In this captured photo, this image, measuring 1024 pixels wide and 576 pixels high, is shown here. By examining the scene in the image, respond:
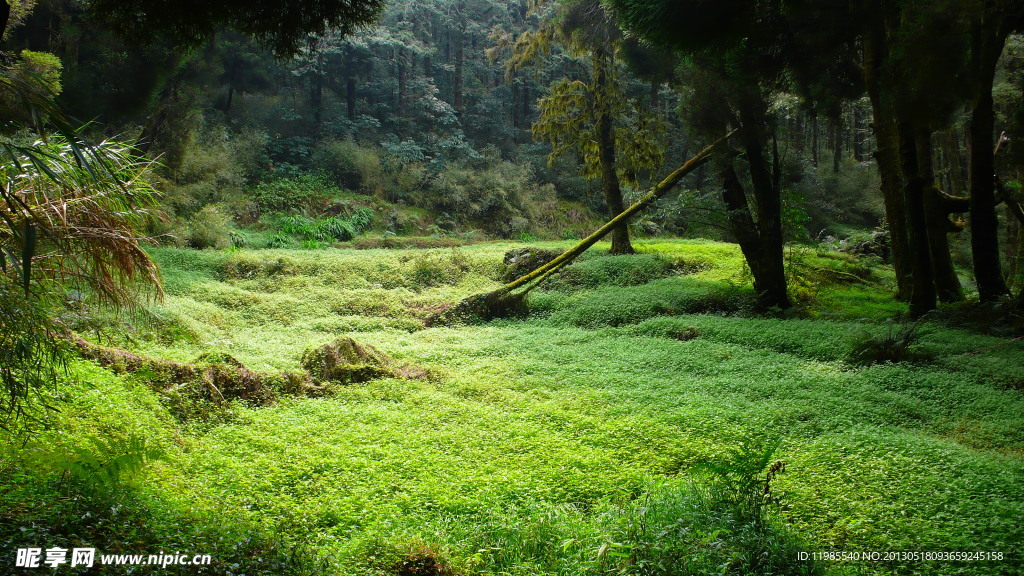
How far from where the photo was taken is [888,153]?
32.5 feet

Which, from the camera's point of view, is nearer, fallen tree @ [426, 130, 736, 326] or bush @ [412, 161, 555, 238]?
fallen tree @ [426, 130, 736, 326]

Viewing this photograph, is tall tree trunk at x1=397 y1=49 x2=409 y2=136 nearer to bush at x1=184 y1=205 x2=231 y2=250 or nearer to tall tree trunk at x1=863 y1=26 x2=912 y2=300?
bush at x1=184 y1=205 x2=231 y2=250

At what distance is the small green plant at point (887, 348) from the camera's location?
7.22 metres

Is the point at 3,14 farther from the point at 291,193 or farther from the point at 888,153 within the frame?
the point at 291,193

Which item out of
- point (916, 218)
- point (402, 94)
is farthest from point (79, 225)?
point (402, 94)

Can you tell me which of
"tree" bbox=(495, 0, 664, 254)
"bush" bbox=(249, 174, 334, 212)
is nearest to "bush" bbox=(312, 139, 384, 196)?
"bush" bbox=(249, 174, 334, 212)

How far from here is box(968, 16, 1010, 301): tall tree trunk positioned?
7.55 metres

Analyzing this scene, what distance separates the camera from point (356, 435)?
543cm

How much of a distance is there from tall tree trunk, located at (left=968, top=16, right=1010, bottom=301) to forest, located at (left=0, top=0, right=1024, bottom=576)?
0.04 metres

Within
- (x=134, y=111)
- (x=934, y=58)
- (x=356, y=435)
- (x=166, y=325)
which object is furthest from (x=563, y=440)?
(x=134, y=111)

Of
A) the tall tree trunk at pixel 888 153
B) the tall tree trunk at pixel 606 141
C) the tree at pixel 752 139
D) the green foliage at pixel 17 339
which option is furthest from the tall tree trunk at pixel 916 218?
the green foliage at pixel 17 339

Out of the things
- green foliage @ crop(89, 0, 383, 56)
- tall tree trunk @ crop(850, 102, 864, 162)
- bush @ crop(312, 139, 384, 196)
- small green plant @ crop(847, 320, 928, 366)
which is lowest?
small green plant @ crop(847, 320, 928, 366)

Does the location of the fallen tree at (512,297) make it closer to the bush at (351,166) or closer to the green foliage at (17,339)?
the green foliage at (17,339)

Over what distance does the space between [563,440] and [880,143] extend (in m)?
8.39
